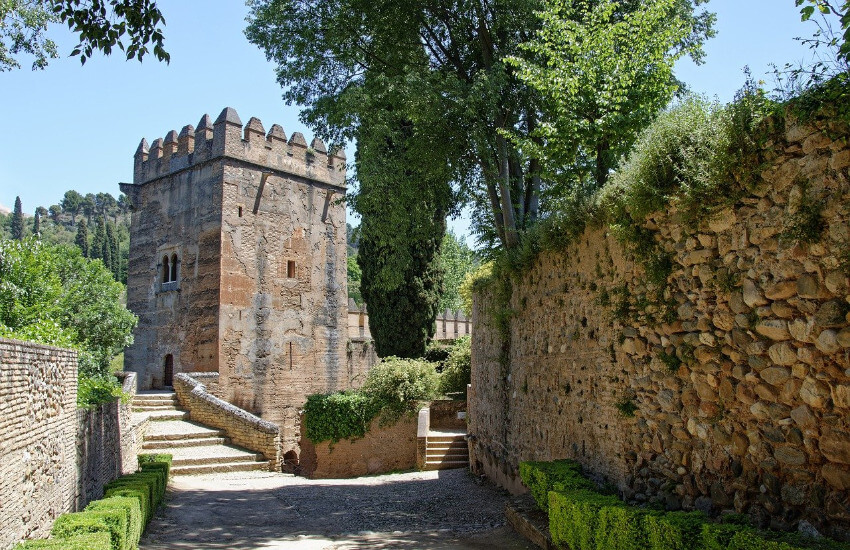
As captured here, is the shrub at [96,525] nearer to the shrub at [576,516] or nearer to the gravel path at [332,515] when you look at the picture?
the gravel path at [332,515]

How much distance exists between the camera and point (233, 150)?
24.2 meters

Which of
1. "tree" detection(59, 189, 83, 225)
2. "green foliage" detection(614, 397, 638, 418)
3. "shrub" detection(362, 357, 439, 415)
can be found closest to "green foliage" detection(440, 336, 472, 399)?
"shrub" detection(362, 357, 439, 415)

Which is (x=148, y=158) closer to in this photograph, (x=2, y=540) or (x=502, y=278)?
(x=502, y=278)

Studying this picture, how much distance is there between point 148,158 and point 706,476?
1000 inches

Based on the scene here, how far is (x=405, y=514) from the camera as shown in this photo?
1109 centimetres

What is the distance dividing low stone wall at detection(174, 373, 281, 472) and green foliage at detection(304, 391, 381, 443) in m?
1.80

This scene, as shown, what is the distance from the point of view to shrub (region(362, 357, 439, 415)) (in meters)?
19.7

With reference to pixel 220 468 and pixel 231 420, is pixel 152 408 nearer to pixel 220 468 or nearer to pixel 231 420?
pixel 231 420

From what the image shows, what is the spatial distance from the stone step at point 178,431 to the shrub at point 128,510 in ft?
31.6

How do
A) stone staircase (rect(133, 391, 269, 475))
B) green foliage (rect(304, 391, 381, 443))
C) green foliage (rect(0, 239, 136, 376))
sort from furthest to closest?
green foliage (rect(304, 391, 381, 443)), stone staircase (rect(133, 391, 269, 475)), green foliage (rect(0, 239, 136, 376))

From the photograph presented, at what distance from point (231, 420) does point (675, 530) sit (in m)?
16.0

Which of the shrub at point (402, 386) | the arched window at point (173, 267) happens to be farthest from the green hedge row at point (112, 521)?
the arched window at point (173, 267)

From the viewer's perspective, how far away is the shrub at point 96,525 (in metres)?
6.54

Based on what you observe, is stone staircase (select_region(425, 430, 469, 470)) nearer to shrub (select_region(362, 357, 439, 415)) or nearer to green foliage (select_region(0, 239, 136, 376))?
shrub (select_region(362, 357, 439, 415))
